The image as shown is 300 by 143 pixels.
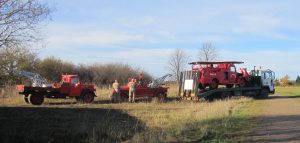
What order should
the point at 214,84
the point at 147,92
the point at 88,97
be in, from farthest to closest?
1. the point at 214,84
2. the point at 147,92
3. the point at 88,97

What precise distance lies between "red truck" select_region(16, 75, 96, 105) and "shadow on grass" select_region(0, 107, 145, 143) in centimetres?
594

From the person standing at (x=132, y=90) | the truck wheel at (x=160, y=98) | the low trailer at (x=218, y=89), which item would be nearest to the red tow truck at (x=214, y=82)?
the low trailer at (x=218, y=89)

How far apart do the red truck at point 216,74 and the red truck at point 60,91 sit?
8278 millimetres

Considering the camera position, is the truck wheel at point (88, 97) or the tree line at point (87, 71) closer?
the truck wheel at point (88, 97)

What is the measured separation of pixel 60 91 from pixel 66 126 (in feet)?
40.3

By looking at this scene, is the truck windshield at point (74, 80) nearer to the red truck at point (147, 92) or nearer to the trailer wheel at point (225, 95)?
the red truck at point (147, 92)

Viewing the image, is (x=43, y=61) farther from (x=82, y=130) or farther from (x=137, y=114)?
(x=82, y=130)

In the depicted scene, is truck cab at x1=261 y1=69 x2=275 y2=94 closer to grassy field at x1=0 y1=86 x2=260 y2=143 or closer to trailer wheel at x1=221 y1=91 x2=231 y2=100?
trailer wheel at x1=221 y1=91 x2=231 y2=100

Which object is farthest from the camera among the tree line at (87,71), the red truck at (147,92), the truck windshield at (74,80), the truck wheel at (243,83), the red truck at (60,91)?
the tree line at (87,71)

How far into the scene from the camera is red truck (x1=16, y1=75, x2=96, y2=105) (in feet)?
94.7

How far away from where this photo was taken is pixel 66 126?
17812 mm

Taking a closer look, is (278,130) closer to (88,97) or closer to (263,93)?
(88,97)

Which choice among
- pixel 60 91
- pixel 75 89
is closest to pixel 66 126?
pixel 60 91

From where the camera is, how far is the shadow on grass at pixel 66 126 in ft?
50.3
